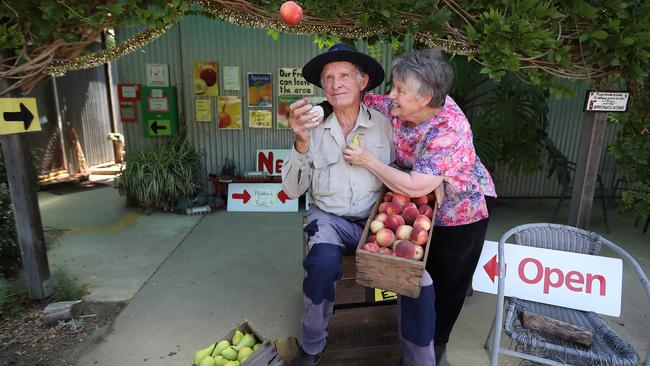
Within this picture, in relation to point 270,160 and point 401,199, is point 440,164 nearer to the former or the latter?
point 401,199

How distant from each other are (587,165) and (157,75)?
17.8ft

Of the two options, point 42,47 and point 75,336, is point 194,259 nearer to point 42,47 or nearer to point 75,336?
point 75,336

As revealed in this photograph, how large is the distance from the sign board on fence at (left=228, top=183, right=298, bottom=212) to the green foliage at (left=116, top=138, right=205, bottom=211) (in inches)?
22.7

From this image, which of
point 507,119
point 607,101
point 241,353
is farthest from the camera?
point 507,119

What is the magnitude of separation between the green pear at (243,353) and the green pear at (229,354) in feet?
0.07

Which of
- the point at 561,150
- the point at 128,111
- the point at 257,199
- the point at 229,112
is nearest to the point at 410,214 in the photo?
the point at 257,199

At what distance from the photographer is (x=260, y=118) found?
5715 mm

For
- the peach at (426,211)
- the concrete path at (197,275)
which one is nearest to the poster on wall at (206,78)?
the concrete path at (197,275)

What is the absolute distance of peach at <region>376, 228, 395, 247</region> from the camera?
1.63 metres

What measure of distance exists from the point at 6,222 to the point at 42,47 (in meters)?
1.65

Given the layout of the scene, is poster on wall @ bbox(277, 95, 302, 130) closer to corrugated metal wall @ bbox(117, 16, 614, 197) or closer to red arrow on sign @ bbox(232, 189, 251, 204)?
corrugated metal wall @ bbox(117, 16, 614, 197)

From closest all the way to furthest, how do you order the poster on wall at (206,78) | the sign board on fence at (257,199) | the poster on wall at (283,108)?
A: the sign board on fence at (257,199) → the poster on wall at (206,78) → the poster on wall at (283,108)

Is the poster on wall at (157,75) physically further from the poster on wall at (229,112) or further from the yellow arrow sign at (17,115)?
the yellow arrow sign at (17,115)

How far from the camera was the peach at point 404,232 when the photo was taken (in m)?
1.65
